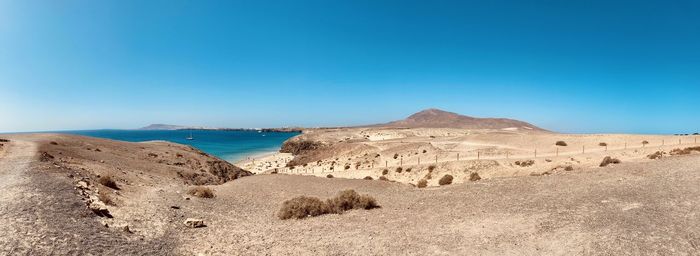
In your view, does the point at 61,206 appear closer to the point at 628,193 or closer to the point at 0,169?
the point at 0,169

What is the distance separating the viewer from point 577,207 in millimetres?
14602

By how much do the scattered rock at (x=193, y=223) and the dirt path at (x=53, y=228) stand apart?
210 centimetres

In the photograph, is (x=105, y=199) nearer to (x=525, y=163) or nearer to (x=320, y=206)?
(x=320, y=206)

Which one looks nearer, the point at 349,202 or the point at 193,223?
the point at 193,223

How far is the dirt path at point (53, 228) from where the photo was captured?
895 cm

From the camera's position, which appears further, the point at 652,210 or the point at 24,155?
the point at 24,155

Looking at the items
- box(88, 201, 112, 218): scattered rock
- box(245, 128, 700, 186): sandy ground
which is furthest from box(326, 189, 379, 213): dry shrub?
box(245, 128, 700, 186): sandy ground

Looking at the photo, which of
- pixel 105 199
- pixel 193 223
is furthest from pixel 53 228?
pixel 105 199

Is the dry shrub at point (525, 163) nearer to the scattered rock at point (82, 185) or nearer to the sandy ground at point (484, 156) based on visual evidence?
the sandy ground at point (484, 156)

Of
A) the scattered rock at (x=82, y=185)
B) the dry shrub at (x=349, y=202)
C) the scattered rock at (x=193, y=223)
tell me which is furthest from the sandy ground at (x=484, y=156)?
the scattered rock at (x=82, y=185)

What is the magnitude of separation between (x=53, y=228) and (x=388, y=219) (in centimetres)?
1103

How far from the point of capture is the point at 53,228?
10.0m

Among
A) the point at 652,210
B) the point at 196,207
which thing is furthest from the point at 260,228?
the point at 652,210

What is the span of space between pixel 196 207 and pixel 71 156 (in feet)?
51.5
